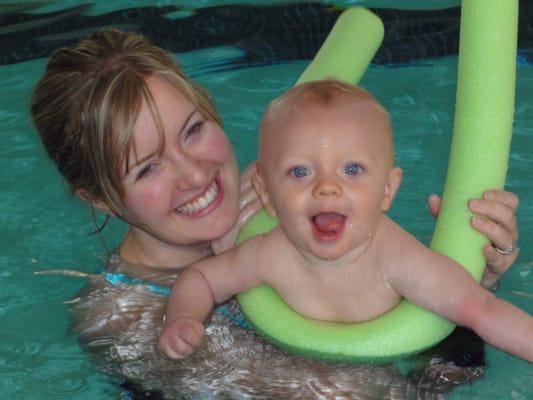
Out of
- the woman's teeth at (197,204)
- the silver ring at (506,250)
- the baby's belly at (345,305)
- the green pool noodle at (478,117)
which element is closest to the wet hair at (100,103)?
the woman's teeth at (197,204)

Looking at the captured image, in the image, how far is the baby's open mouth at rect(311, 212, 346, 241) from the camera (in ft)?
6.57

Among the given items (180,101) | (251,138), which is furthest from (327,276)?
(251,138)

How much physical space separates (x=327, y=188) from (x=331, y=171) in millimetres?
51

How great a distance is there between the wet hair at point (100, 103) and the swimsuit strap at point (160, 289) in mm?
254

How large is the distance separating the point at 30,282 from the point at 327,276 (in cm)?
109

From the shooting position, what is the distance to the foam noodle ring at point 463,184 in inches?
82.1

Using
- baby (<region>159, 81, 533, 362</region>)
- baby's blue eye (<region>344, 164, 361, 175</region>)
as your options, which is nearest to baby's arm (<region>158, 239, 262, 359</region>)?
baby (<region>159, 81, 533, 362</region>)

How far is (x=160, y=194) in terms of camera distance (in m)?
2.29

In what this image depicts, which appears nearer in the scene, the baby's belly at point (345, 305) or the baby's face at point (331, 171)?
the baby's face at point (331, 171)

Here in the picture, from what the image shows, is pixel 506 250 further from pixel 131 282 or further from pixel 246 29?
pixel 246 29

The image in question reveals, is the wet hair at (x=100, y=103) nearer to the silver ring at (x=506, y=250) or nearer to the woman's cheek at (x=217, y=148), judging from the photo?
the woman's cheek at (x=217, y=148)

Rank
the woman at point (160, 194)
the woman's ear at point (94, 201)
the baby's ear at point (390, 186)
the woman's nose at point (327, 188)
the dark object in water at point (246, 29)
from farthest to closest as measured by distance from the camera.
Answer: the dark object in water at point (246, 29)
the woman's ear at point (94, 201)
the woman at point (160, 194)
the baby's ear at point (390, 186)
the woman's nose at point (327, 188)

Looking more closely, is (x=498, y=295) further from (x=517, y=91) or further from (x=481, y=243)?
(x=517, y=91)

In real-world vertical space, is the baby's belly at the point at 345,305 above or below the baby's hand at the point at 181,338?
above
